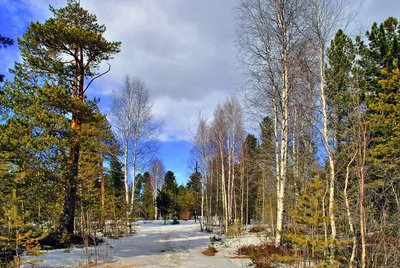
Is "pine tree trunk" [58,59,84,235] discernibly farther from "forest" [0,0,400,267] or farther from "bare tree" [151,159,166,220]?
"bare tree" [151,159,166,220]

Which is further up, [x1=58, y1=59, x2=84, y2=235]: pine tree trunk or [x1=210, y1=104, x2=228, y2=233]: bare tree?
[x1=210, y1=104, x2=228, y2=233]: bare tree

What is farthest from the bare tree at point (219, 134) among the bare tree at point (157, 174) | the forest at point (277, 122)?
the bare tree at point (157, 174)

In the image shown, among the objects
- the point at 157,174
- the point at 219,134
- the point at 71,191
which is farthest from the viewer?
the point at 157,174

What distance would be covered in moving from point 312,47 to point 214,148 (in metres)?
13.0

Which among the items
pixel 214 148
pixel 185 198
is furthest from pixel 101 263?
pixel 185 198

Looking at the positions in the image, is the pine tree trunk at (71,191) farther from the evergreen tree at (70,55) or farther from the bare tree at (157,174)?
the bare tree at (157,174)

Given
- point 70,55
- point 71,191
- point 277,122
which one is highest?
point 70,55

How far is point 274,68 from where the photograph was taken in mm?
9039

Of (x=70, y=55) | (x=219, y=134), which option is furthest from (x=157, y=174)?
(x=70, y=55)

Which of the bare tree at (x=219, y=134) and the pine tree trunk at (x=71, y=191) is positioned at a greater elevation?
the bare tree at (x=219, y=134)

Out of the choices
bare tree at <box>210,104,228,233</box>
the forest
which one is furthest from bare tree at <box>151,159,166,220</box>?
the forest

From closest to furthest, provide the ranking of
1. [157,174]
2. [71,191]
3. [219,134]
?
[71,191], [219,134], [157,174]

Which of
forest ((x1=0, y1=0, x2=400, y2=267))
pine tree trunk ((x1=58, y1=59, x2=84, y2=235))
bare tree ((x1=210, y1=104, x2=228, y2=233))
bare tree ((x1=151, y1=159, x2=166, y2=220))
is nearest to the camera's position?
forest ((x1=0, y1=0, x2=400, y2=267))

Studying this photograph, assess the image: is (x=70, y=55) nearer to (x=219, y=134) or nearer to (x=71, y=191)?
(x=71, y=191)
